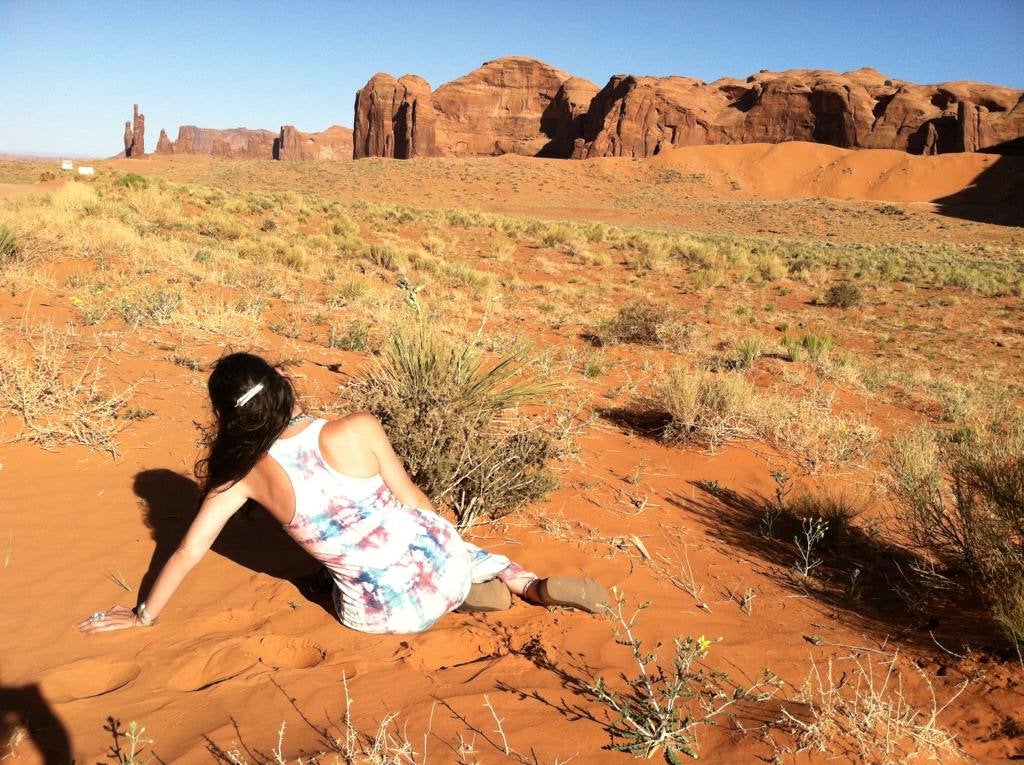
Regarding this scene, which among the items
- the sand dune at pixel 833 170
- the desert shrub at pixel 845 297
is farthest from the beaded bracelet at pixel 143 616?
the sand dune at pixel 833 170

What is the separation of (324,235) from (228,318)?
10.6 meters

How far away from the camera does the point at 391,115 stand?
79812mm

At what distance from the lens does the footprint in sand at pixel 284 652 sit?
260 cm

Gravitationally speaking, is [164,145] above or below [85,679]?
above

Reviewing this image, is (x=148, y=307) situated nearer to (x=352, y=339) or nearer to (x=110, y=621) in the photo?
(x=352, y=339)

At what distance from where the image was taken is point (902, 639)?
2.83m

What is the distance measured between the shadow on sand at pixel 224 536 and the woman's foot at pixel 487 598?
2.08 ft

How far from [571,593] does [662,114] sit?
74740 millimetres

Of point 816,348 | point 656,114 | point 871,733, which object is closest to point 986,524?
point 871,733

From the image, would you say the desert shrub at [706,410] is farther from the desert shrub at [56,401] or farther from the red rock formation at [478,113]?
the red rock formation at [478,113]

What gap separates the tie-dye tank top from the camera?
248 cm

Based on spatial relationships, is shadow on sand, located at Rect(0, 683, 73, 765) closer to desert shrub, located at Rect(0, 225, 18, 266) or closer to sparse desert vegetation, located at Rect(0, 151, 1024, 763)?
sparse desert vegetation, located at Rect(0, 151, 1024, 763)

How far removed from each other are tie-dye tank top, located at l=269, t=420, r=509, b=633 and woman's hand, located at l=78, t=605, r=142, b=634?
77cm

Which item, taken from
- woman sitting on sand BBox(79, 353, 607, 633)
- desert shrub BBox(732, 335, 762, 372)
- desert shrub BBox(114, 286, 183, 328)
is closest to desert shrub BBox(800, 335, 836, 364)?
desert shrub BBox(732, 335, 762, 372)
